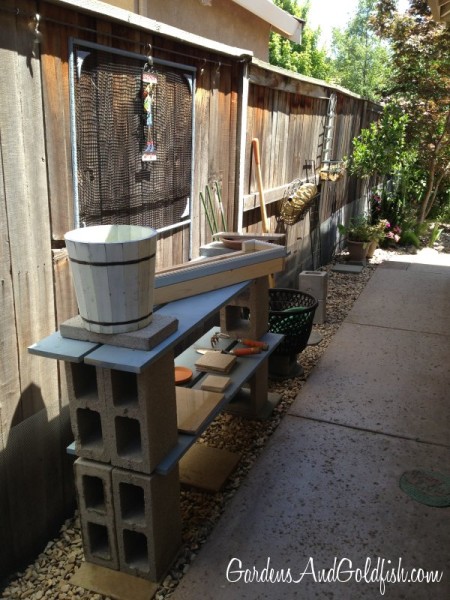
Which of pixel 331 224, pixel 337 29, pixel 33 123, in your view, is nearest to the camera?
pixel 33 123

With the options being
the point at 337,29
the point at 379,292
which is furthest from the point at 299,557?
Answer: the point at 337,29

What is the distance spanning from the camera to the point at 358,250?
8.55m

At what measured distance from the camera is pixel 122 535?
247cm

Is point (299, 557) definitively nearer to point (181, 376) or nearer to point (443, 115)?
point (181, 376)

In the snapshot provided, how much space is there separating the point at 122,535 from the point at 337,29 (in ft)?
161

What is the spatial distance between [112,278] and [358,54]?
147 ft

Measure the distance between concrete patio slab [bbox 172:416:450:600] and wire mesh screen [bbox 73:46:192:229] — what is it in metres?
1.76

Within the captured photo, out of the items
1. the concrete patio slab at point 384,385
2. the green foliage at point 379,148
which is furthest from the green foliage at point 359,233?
the concrete patio slab at point 384,385

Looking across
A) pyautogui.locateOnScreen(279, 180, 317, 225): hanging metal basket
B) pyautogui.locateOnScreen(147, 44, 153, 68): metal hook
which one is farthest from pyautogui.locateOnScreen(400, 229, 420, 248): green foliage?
pyautogui.locateOnScreen(147, 44, 153, 68): metal hook

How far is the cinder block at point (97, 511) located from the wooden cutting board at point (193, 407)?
0.45 m

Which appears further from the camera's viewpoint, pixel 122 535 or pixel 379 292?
pixel 379 292

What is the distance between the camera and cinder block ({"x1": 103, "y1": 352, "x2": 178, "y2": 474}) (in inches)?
88.7

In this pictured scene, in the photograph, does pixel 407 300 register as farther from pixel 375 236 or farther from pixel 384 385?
pixel 384 385

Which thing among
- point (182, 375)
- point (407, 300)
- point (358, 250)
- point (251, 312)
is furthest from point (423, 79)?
point (182, 375)
